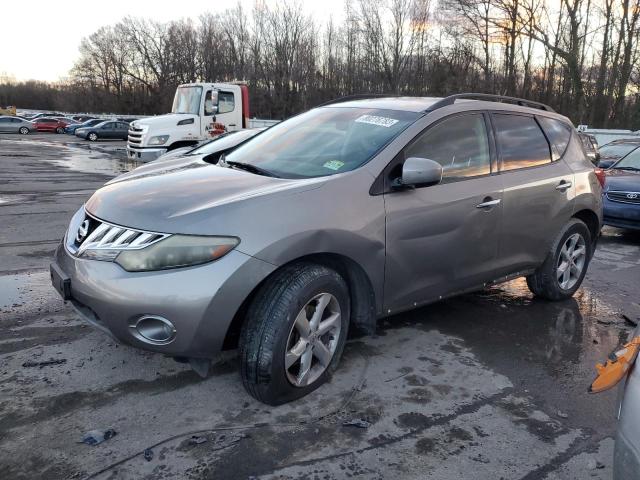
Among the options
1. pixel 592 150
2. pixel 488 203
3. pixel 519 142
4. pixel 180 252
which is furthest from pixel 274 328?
pixel 592 150

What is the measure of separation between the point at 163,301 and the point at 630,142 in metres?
15.1

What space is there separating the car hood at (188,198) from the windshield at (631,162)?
336 inches

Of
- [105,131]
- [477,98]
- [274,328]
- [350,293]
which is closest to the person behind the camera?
[274,328]

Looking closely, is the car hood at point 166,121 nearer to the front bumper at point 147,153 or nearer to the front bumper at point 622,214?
the front bumper at point 147,153

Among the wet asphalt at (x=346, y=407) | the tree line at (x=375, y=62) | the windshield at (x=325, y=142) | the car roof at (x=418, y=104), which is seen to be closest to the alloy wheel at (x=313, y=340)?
the wet asphalt at (x=346, y=407)

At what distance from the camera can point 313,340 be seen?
308cm

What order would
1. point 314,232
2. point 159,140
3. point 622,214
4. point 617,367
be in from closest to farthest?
point 617,367, point 314,232, point 622,214, point 159,140

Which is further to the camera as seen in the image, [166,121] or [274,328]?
[166,121]

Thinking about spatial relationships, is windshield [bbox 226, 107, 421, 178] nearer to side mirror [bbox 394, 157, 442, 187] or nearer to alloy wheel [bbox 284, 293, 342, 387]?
side mirror [bbox 394, 157, 442, 187]

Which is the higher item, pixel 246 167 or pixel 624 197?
pixel 246 167

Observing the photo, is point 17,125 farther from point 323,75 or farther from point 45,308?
point 45,308

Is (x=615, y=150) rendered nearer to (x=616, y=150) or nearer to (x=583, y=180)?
(x=616, y=150)

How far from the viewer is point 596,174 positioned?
522cm

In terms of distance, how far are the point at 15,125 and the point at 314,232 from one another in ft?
163
